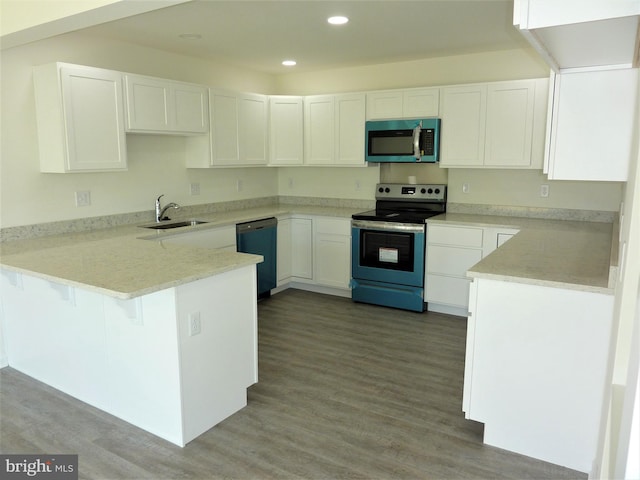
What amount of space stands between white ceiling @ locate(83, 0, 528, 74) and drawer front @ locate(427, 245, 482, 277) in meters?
1.86

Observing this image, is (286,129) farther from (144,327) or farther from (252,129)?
(144,327)

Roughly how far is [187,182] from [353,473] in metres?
3.47

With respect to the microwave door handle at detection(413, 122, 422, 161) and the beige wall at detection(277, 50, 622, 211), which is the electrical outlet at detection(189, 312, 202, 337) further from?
the beige wall at detection(277, 50, 622, 211)

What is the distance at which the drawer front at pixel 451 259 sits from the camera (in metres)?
4.39

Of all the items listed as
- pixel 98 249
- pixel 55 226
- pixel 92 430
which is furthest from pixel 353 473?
pixel 55 226

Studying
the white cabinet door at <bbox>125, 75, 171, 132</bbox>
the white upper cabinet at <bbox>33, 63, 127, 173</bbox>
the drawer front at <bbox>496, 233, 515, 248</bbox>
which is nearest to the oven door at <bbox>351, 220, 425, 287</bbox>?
the drawer front at <bbox>496, 233, 515, 248</bbox>

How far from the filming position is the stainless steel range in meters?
4.64

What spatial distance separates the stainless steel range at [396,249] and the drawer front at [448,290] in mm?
87

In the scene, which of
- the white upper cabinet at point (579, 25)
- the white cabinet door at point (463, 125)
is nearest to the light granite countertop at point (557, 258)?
the white cabinet door at point (463, 125)

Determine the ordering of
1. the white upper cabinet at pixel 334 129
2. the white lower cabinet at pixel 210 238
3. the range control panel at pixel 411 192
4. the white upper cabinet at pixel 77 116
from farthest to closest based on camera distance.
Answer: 1. the white upper cabinet at pixel 334 129
2. the range control panel at pixel 411 192
3. the white lower cabinet at pixel 210 238
4. the white upper cabinet at pixel 77 116

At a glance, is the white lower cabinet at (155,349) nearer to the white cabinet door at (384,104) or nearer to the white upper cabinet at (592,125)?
the white upper cabinet at (592,125)

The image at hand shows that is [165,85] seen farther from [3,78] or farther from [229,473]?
[229,473]

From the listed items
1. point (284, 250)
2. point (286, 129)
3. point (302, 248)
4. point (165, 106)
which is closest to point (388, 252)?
point (302, 248)

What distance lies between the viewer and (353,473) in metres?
2.30
